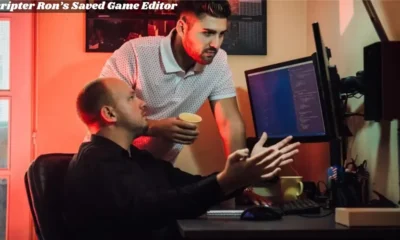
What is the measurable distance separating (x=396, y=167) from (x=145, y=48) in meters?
1.05

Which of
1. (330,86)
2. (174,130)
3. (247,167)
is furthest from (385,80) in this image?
(174,130)

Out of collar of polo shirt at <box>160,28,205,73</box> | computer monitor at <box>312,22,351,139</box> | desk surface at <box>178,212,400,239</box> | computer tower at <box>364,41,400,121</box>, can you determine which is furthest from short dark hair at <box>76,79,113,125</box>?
computer tower at <box>364,41,400,121</box>

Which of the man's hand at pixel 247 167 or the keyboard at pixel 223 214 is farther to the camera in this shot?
the keyboard at pixel 223 214

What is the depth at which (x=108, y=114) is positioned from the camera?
6.04 feet

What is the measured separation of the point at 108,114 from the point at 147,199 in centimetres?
39

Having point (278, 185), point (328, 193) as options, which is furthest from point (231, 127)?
point (328, 193)

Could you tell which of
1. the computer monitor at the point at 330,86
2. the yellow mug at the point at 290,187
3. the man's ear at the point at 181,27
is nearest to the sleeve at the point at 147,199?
the computer monitor at the point at 330,86

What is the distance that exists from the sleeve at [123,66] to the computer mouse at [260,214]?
0.86m

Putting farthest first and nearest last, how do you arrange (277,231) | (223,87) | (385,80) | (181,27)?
(223,87) → (181,27) → (385,80) → (277,231)

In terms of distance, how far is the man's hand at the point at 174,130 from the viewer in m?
2.08

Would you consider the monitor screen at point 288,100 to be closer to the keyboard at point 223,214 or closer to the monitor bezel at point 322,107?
the monitor bezel at point 322,107

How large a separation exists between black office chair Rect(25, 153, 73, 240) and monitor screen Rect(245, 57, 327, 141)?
907 mm

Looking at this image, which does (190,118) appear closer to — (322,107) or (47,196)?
(322,107)

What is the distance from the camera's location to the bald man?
1551 mm
